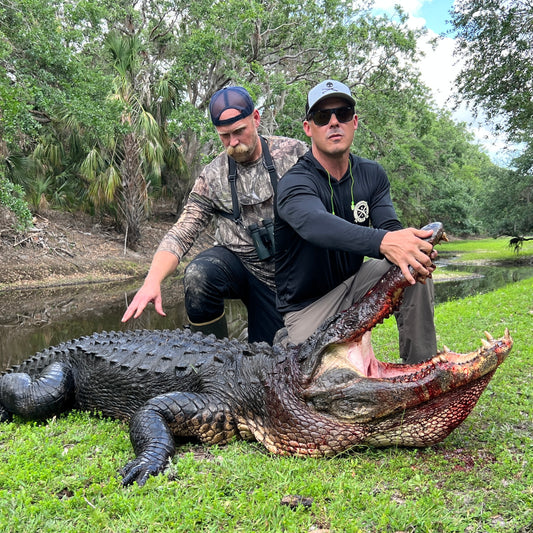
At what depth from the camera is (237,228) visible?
4375 mm

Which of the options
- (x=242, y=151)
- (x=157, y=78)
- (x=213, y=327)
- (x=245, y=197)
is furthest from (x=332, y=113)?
(x=157, y=78)

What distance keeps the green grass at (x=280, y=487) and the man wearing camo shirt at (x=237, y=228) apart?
63.3 inches

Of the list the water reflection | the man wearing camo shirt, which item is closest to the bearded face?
the man wearing camo shirt

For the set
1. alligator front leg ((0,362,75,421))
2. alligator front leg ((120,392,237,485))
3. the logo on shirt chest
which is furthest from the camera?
alligator front leg ((0,362,75,421))

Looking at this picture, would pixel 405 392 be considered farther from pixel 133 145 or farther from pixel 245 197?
pixel 133 145

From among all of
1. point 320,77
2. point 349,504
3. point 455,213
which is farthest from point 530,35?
point 455,213

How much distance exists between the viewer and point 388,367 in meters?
2.58

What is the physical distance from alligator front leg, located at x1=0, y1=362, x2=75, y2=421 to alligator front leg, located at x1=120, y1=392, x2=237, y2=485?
107 cm

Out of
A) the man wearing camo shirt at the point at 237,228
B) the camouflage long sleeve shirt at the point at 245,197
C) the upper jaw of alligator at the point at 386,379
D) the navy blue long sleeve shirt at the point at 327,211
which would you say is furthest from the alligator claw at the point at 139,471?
the camouflage long sleeve shirt at the point at 245,197

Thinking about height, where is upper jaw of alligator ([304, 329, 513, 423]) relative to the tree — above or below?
below

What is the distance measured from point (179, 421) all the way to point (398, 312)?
1488 millimetres

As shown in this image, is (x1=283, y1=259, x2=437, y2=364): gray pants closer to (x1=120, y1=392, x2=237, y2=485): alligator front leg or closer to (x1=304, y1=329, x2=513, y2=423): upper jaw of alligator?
(x1=304, y1=329, x2=513, y2=423): upper jaw of alligator

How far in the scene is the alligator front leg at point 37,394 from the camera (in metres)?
3.38

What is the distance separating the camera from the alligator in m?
2.22
